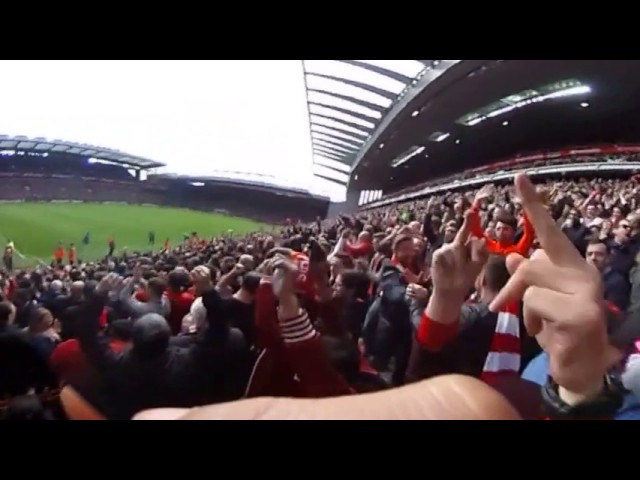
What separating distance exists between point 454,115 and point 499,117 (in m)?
0.17

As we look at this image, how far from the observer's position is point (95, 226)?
2930mm

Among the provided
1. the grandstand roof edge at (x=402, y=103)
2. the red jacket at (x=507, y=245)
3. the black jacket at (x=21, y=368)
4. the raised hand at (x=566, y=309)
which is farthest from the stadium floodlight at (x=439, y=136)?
the black jacket at (x=21, y=368)

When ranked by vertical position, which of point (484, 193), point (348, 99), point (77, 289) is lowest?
point (77, 289)

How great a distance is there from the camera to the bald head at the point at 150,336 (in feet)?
9.05

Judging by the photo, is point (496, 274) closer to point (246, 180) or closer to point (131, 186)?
point (246, 180)

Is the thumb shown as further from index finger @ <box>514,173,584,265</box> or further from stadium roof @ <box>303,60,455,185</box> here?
stadium roof @ <box>303,60,455,185</box>

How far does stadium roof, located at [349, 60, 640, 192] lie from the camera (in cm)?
287

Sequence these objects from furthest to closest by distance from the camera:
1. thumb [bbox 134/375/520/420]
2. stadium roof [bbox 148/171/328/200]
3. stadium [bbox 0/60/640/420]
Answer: stadium roof [bbox 148/171/328/200] < stadium [bbox 0/60/640/420] < thumb [bbox 134/375/520/420]

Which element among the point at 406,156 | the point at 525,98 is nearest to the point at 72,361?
the point at 406,156

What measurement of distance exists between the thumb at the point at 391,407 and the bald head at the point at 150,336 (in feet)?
1.13

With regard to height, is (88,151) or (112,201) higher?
(88,151)

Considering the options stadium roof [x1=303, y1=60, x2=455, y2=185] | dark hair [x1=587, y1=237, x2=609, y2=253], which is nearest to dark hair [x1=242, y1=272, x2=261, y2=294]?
stadium roof [x1=303, y1=60, x2=455, y2=185]

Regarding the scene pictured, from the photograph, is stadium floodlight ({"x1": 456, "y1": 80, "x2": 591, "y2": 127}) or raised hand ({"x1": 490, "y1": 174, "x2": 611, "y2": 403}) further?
stadium floodlight ({"x1": 456, "y1": 80, "x2": 591, "y2": 127})
